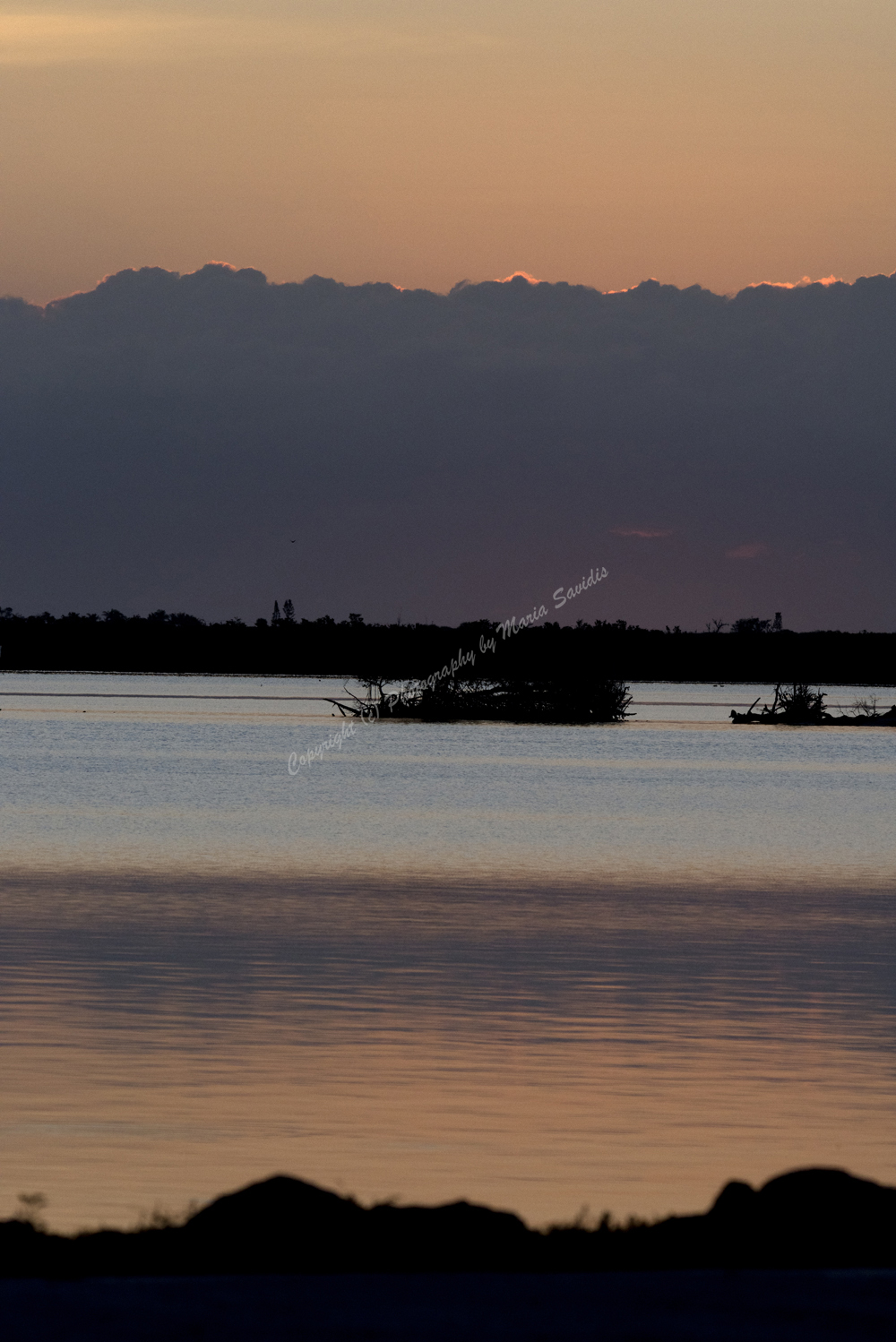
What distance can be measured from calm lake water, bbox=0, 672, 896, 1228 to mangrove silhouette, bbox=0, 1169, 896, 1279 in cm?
218

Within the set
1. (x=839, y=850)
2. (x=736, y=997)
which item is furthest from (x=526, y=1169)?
(x=839, y=850)

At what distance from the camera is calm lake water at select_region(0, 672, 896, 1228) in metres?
11.9

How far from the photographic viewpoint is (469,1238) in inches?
320

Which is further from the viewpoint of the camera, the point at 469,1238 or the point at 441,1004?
the point at 441,1004

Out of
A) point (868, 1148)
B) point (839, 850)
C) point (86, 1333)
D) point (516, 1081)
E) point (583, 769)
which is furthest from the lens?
point (583, 769)

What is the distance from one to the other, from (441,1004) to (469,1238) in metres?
10.3

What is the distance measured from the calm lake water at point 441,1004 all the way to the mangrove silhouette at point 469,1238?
2183 mm

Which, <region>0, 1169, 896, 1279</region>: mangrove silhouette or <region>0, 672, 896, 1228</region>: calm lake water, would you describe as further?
<region>0, 672, 896, 1228</region>: calm lake water

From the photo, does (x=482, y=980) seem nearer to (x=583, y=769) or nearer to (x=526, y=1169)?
(x=526, y=1169)

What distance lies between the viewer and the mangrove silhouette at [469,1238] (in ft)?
26.0

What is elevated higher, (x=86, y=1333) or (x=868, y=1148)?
(x=86, y=1333)

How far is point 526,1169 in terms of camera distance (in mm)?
11617

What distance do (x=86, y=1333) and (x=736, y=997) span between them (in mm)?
14012

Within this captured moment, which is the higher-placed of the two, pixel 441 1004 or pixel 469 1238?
pixel 469 1238
